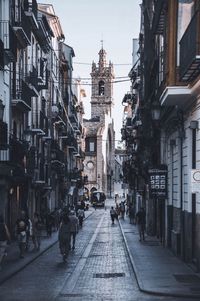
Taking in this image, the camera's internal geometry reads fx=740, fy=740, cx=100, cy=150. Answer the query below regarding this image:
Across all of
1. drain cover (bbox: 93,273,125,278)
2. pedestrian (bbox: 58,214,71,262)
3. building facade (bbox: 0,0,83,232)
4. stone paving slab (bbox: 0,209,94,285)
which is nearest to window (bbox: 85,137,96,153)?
building facade (bbox: 0,0,83,232)

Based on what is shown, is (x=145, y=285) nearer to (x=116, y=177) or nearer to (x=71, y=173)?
(x=71, y=173)

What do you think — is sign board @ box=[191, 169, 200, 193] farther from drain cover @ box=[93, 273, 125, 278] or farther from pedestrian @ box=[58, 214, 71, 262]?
pedestrian @ box=[58, 214, 71, 262]

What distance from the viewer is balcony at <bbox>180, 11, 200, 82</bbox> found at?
1612 cm

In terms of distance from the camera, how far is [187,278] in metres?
18.0

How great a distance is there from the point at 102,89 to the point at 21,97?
113274mm

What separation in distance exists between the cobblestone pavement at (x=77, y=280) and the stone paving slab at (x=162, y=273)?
0.27 metres

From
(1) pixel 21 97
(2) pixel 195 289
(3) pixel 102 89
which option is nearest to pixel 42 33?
(1) pixel 21 97

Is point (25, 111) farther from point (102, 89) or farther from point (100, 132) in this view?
point (102, 89)

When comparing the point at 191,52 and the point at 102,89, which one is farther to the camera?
the point at 102,89

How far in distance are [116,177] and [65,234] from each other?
461 feet

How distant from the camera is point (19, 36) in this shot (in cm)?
3106

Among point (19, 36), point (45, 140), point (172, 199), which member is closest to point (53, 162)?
point (45, 140)

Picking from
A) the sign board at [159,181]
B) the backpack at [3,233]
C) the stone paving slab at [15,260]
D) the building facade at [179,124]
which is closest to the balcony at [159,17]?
the building facade at [179,124]

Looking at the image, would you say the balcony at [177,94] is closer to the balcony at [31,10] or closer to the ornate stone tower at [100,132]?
the balcony at [31,10]
